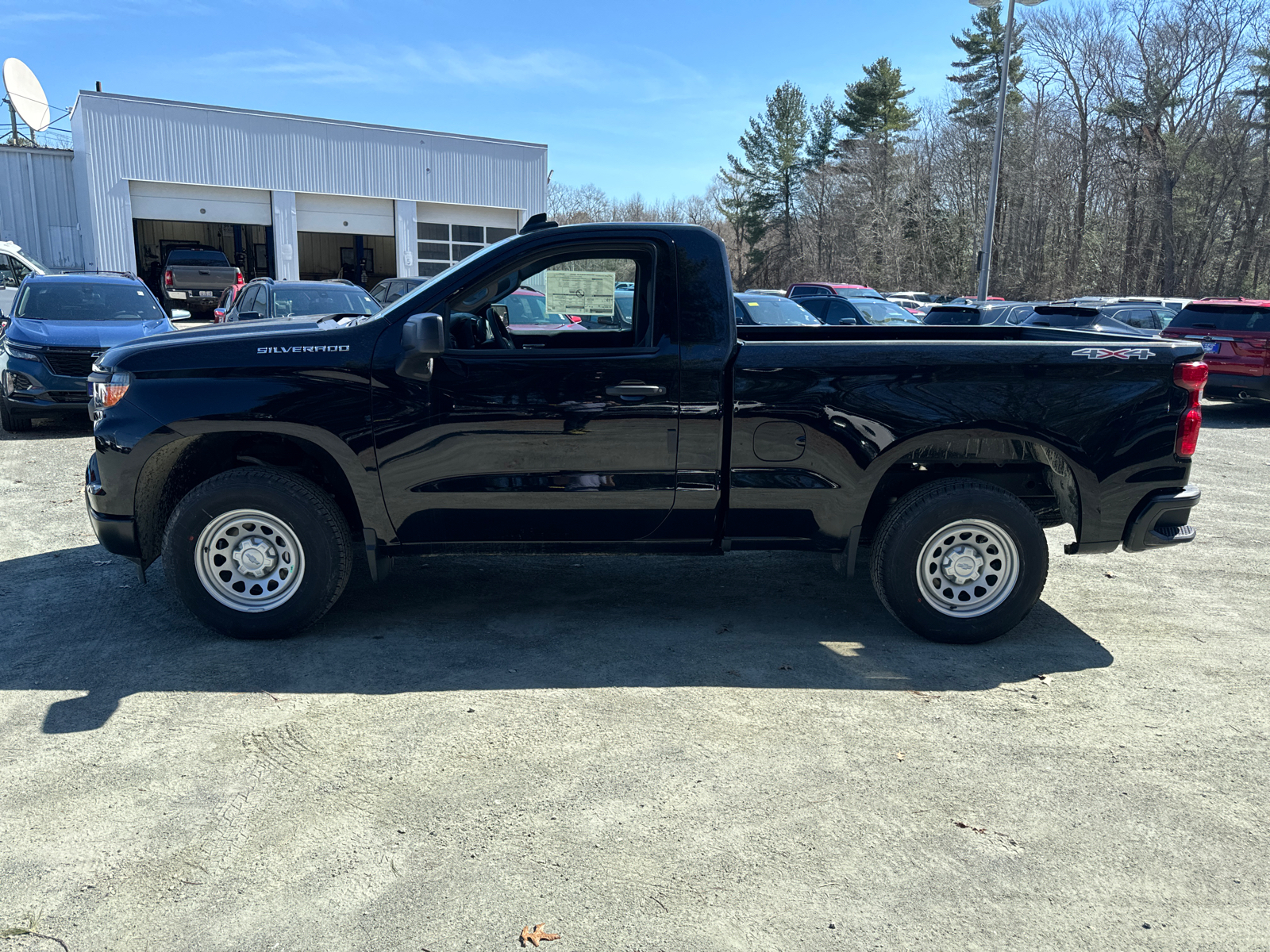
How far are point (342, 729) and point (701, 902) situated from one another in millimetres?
1804

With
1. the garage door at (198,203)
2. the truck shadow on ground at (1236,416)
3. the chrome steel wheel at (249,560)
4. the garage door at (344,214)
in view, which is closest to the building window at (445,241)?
the garage door at (344,214)

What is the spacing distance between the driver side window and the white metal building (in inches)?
1119

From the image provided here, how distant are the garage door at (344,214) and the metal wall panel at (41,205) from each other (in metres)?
7.17

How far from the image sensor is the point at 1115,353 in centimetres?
471

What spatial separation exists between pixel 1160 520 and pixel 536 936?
12.7ft

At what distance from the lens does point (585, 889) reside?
2.89 meters

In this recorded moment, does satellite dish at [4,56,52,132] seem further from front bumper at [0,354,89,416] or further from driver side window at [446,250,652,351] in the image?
driver side window at [446,250,652,351]

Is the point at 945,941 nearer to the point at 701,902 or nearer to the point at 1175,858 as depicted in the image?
the point at 701,902

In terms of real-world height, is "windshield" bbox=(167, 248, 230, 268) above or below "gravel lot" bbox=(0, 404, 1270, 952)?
above

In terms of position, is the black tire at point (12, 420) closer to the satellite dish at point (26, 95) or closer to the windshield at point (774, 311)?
the windshield at point (774, 311)

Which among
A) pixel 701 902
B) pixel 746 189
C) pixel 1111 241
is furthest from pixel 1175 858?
pixel 746 189

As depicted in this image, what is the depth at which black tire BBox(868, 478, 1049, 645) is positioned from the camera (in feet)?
15.7

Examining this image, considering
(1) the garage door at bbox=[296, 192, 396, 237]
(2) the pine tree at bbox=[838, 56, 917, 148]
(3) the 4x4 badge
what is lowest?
(3) the 4x4 badge

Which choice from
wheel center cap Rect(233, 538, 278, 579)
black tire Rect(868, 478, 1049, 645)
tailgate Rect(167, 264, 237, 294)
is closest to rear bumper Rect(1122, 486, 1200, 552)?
black tire Rect(868, 478, 1049, 645)
